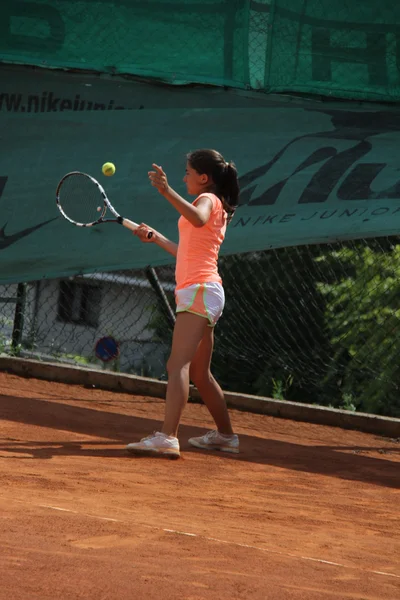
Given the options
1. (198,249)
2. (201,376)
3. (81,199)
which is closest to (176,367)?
(201,376)

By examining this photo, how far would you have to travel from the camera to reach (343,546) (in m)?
3.80

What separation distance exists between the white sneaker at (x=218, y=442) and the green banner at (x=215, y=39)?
256 cm

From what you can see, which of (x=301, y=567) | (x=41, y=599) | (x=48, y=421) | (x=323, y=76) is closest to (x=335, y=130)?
(x=323, y=76)

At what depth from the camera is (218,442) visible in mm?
5805

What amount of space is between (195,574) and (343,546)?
2.81ft

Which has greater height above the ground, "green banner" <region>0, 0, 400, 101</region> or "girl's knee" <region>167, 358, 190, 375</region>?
"green banner" <region>0, 0, 400, 101</region>

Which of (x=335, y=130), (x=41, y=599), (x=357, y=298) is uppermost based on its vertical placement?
(x=335, y=130)

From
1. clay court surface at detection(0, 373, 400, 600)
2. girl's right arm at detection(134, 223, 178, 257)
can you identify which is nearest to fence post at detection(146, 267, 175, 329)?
clay court surface at detection(0, 373, 400, 600)

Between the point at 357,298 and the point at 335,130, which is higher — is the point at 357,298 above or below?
below

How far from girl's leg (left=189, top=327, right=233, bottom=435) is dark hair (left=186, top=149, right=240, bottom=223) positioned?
73cm

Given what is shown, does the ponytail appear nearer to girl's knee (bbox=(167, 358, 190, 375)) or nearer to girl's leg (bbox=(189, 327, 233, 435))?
girl's leg (bbox=(189, 327, 233, 435))

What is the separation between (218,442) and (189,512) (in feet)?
5.50

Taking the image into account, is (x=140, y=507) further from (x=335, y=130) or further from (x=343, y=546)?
(x=335, y=130)

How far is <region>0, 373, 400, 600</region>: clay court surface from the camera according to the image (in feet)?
10.2
